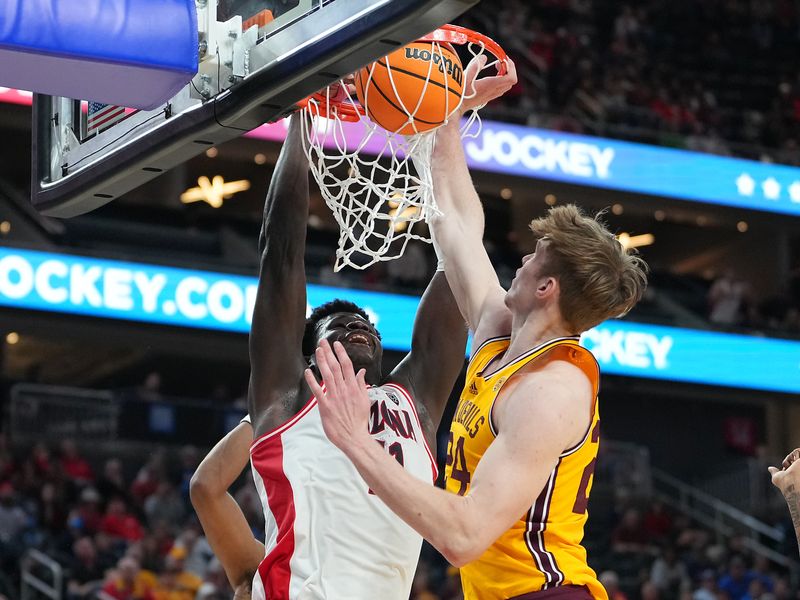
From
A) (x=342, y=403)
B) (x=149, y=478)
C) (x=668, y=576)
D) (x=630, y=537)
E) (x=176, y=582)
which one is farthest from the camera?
(x=630, y=537)

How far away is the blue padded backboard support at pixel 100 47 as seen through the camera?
11.3 ft

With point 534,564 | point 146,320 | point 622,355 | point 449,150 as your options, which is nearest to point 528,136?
point 622,355

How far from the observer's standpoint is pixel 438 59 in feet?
13.5

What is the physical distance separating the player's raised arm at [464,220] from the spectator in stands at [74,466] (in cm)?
926

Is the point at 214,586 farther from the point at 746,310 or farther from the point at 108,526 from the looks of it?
the point at 746,310

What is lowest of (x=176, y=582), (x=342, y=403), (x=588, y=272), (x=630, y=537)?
(x=630, y=537)

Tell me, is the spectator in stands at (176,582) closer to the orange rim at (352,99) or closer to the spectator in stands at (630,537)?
the spectator in stands at (630,537)

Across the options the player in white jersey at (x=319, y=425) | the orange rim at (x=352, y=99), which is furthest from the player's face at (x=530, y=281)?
the orange rim at (x=352, y=99)

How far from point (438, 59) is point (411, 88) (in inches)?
5.6

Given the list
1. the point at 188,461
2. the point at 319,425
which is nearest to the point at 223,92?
the point at 319,425

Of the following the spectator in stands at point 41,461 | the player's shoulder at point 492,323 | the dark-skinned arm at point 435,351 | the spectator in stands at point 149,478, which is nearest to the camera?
the player's shoulder at point 492,323

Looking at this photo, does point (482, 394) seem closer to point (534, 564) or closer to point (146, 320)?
point (534, 564)

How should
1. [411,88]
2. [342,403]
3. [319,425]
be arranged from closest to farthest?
[342,403] → [319,425] → [411,88]

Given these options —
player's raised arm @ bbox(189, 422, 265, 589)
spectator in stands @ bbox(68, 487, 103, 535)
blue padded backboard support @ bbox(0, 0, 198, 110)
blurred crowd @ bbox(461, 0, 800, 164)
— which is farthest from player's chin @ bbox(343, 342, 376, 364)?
blurred crowd @ bbox(461, 0, 800, 164)
